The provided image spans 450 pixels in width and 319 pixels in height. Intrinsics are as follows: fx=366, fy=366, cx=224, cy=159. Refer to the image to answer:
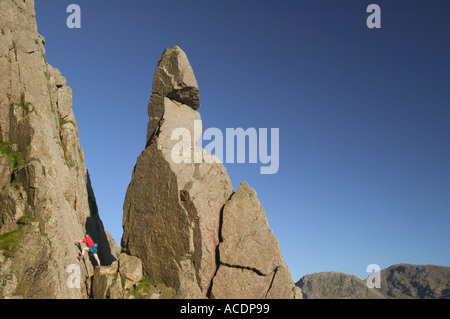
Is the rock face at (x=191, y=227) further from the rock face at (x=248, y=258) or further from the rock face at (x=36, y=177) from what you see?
the rock face at (x=36, y=177)

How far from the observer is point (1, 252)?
28.6m

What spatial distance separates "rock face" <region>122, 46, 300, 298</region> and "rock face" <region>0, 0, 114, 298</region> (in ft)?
24.1

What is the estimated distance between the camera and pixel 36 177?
3375cm

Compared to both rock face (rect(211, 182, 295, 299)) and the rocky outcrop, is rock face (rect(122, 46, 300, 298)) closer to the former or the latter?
rock face (rect(211, 182, 295, 299))

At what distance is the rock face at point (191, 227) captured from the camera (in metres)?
34.2

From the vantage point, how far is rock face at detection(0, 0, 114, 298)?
2939 cm

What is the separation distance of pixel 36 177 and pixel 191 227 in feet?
49.3

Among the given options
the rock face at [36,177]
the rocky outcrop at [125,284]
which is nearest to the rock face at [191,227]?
the rocky outcrop at [125,284]

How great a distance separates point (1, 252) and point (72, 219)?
13.1m

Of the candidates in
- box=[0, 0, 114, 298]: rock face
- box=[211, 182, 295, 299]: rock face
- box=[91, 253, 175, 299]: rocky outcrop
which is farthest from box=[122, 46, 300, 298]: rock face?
box=[0, 0, 114, 298]: rock face

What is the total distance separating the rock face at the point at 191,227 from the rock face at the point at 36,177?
7.34 m

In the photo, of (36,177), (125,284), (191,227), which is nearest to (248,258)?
(191,227)
